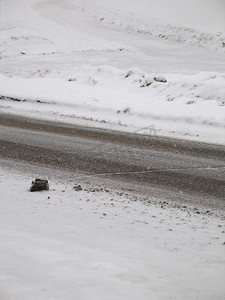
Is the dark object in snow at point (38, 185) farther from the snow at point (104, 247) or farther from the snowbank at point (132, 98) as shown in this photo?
the snowbank at point (132, 98)

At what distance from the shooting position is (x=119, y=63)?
62.1ft

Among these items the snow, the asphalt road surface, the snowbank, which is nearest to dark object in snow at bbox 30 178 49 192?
the snow

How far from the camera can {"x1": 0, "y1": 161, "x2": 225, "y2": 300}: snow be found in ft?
10.2

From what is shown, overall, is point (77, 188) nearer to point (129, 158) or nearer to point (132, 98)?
point (129, 158)

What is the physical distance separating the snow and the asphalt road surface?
60cm

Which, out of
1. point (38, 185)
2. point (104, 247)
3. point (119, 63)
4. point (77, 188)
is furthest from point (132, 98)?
point (104, 247)

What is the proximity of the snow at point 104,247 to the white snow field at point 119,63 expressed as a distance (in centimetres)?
427

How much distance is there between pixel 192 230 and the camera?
167 inches

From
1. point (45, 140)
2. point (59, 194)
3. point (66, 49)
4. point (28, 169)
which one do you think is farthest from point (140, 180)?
point (66, 49)

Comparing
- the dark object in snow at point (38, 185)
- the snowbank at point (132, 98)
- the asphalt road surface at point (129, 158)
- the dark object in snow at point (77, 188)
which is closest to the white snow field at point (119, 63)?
the snowbank at point (132, 98)

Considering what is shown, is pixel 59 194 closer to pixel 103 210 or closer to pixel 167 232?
pixel 103 210

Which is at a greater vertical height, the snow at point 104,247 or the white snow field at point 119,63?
the white snow field at point 119,63

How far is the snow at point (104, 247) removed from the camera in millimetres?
3115

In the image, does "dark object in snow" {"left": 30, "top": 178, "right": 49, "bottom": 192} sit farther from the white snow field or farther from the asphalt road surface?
the white snow field
